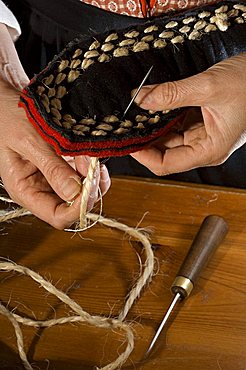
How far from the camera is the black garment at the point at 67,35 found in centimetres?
100

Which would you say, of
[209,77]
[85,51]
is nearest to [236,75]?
[209,77]

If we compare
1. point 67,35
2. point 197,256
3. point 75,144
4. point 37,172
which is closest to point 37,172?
point 37,172

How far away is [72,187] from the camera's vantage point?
2.35ft

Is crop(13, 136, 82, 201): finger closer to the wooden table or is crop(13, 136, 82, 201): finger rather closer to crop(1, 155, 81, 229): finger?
crop(1, 155, 81, 229): finger

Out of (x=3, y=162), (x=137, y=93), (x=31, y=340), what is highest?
(x=137, y=93)

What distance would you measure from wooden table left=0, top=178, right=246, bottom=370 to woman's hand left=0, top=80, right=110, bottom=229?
12cm

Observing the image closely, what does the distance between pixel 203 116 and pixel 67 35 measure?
1.05 ft

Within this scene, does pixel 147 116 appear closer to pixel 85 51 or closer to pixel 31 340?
pixel 85 51

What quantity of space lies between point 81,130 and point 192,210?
0.29 meters

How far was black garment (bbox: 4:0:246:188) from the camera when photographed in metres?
1.00

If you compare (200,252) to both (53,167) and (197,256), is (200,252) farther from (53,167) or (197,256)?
(53,167)

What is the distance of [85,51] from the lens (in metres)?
0.79

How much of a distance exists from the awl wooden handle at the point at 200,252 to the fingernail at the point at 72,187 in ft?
0.66

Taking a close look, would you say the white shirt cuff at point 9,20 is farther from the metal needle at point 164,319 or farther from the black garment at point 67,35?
the metal needle at point 164,319
